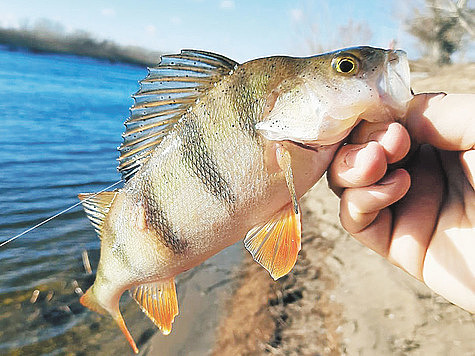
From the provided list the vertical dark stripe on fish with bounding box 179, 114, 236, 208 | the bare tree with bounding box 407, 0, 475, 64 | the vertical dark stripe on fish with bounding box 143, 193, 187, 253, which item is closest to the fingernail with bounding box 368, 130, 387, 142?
the vertical dark stripe on fish with bounding box 179, 114, 236, 208

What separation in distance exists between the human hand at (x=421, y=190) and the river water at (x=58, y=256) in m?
1.32

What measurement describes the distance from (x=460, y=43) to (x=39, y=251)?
19153 mm

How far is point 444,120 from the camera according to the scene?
1.40m

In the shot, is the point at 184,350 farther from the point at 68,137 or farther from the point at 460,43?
the point at 460,43

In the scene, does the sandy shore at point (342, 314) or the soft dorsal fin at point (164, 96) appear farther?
the sandy shore at point (342, 314)

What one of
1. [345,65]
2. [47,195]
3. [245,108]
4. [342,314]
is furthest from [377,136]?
[47,195]

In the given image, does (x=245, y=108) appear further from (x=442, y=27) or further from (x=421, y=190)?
(x=442, y=27)

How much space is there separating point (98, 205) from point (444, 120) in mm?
1324

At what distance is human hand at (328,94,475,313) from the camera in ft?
4.42

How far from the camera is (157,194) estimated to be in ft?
4.83

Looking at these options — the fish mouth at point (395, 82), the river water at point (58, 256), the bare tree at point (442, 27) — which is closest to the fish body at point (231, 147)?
the fish mouth at point (395, 82)

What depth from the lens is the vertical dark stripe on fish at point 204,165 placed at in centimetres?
139

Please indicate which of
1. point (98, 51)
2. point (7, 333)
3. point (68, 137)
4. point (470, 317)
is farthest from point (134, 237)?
point (98, 51)

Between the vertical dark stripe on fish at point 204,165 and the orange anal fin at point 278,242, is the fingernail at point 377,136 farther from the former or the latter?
the vertical dark stripe on fish at point 204,165
